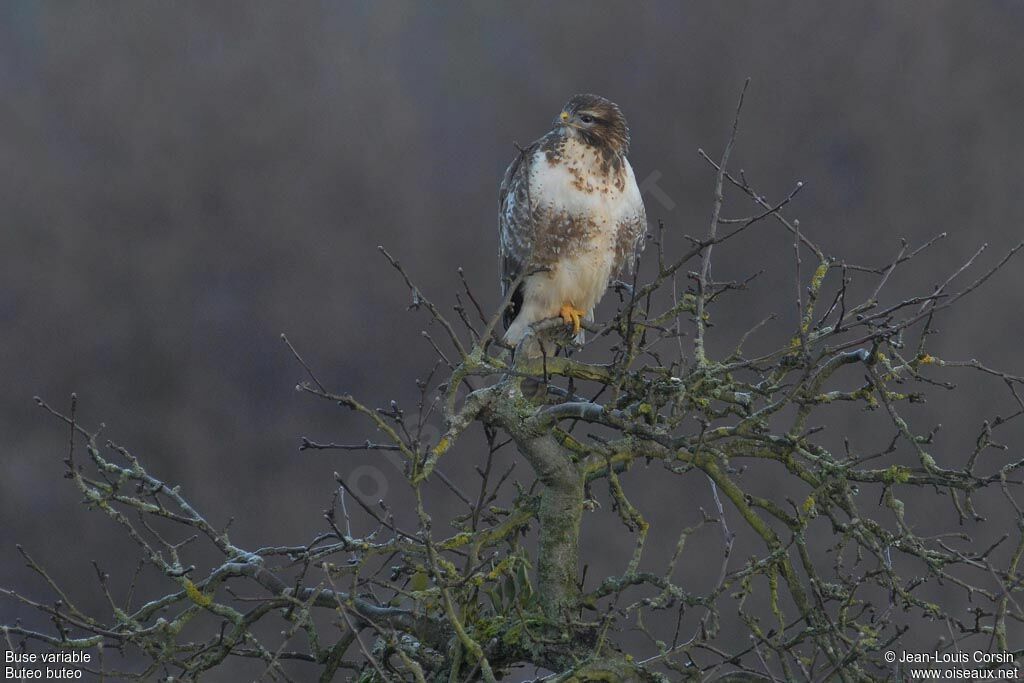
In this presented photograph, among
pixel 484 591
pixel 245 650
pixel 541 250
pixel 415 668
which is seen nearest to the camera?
pixel 415 668

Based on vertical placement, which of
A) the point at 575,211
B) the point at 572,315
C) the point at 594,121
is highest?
the point at 594,121

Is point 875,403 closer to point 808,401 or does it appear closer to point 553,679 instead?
point 808,401

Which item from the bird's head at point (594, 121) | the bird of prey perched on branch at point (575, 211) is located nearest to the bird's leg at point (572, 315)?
the bird of prey perched on branch at point (575, 211)

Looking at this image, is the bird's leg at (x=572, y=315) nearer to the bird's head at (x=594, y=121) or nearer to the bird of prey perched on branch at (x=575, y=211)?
the bird of prey perched on branch at (x=575, y=211)

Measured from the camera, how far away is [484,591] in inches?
113

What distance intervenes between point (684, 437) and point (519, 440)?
2.63 ft

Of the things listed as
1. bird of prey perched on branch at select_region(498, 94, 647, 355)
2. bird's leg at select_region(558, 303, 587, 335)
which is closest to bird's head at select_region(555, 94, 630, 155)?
bird of prey perched on branch at select_region(498, 94, 647, 355)

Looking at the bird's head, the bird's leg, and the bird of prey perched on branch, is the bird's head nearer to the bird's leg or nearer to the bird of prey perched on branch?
the bird of prey perched on branch

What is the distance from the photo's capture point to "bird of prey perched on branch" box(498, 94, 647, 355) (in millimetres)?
3594

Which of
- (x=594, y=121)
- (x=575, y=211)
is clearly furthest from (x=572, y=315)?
(x=594, y=121)

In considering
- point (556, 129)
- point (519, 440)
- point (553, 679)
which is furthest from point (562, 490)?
point (556, 129)

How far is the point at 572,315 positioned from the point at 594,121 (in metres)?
0.64

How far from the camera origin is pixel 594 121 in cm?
364

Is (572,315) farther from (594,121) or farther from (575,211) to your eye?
(594,121)
